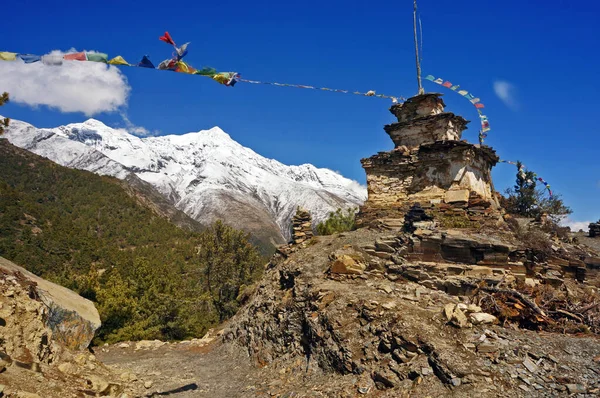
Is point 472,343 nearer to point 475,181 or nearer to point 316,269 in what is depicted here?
point 316,269

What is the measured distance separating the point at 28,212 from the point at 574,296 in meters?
69.6

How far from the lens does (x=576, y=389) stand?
292 inches

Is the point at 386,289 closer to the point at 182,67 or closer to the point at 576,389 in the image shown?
the point at 576,389

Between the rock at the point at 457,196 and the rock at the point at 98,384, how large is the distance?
14.0m

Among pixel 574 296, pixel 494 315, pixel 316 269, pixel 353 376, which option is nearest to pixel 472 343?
pixel 494 315

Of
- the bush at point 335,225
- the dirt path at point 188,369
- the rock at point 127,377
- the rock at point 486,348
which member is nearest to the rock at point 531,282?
the rock at point 486,348

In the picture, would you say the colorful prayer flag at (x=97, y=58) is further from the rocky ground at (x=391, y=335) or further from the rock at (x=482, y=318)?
the rock at (x=482, y=318)

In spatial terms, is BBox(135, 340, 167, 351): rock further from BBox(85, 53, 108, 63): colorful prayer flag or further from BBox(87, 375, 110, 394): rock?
BBox(85, 53, 108, 63): colorful prayer flag

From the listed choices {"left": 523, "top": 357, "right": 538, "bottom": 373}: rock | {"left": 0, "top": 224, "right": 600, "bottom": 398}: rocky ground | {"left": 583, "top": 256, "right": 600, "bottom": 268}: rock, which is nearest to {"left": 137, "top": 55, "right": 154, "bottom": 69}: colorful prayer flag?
{"left": 0, "top": 224, "right": 600, "bottom": 398}: rocky ground

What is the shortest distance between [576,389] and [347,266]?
23.4 feet

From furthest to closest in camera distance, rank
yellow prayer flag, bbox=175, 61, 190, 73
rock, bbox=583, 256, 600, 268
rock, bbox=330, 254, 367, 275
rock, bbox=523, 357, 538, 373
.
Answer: rock, bbox=583, 256, 600, 268
rock, bbox=330, 254, 367, 275
yellow prayer flag, bbox=175, 61, 190, 73
rock, bbox=523, 357, 538, 373

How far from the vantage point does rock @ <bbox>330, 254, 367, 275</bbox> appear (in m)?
13.4

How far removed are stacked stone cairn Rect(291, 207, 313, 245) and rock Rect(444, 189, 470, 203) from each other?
6.26m

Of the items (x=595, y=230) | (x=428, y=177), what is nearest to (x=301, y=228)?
(x=428, y=177)
